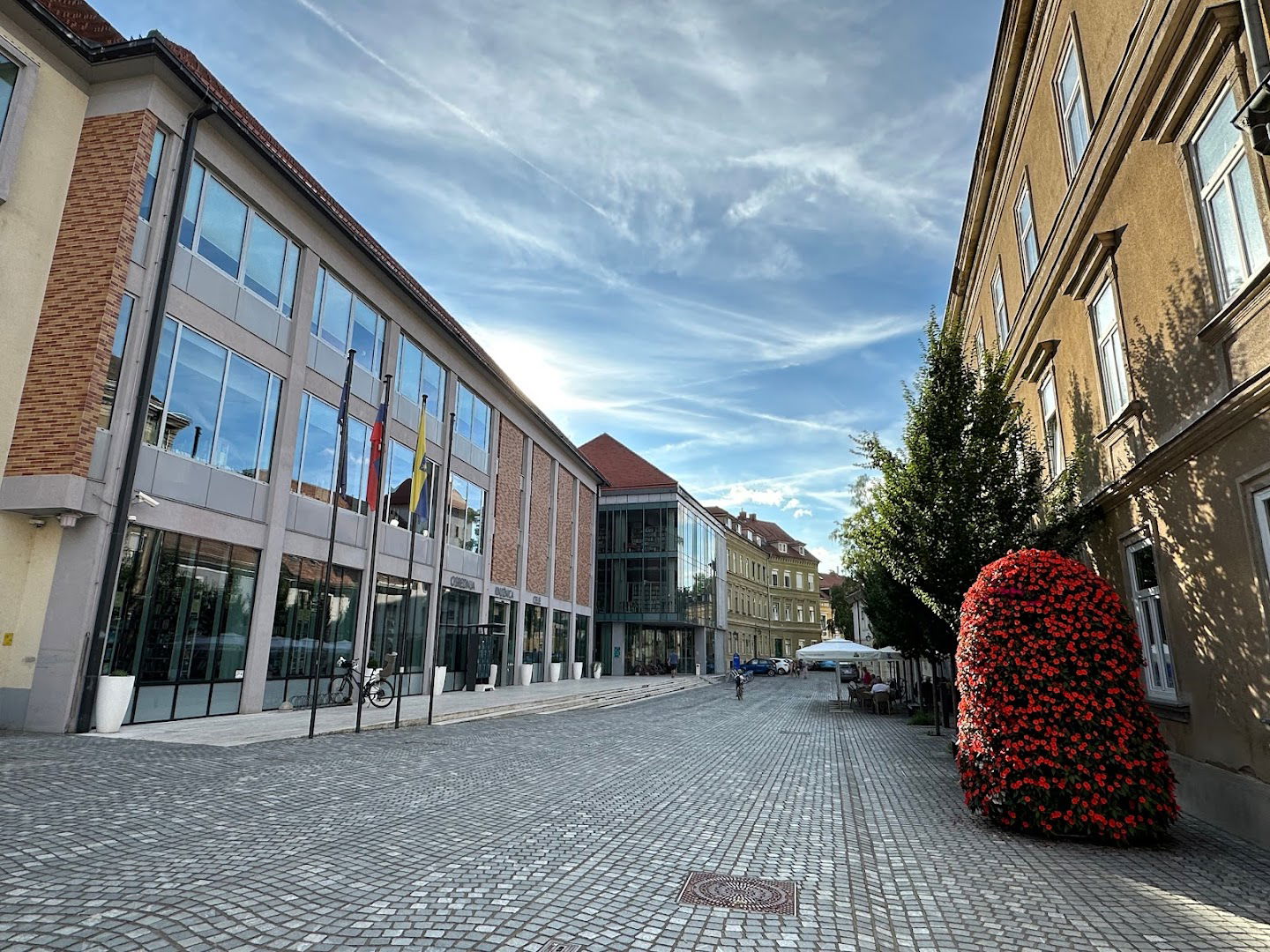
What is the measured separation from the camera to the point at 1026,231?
45.3 feet

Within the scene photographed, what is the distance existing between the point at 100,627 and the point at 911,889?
1290cm

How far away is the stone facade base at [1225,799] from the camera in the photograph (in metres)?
6.34

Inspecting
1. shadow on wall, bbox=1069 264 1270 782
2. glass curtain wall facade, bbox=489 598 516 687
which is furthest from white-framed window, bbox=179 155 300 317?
shadow on wall, bbox=1069 264 1270 782

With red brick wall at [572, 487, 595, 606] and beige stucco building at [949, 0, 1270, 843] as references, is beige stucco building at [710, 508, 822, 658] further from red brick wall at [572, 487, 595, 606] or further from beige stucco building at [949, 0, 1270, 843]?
beige stucco building at [949, 0, 1270, 843]

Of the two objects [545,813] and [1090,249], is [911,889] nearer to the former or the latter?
[545,813]

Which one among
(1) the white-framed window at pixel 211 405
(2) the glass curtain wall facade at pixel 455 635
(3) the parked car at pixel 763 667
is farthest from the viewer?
(3) the parked car at pixel 763 667

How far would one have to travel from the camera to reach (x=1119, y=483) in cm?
891

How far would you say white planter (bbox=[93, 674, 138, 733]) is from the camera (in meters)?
11.9

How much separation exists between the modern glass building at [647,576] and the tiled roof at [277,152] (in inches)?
674

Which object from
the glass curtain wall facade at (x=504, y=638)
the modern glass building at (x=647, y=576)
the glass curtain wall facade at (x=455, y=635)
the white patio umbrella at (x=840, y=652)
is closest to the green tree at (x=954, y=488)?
the white patio umbrella at (x=840, y=652)

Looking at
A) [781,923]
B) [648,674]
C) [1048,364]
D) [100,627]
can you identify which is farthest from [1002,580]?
[648,674]

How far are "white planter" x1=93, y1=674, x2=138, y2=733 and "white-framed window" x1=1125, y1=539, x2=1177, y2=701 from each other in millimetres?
14789

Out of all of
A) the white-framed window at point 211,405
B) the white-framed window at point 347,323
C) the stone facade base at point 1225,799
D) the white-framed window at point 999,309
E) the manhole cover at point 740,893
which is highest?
the white-framed window at point 347,323

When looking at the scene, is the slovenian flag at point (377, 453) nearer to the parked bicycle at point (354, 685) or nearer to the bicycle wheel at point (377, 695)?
the parked bicycle at point (354, 685)
